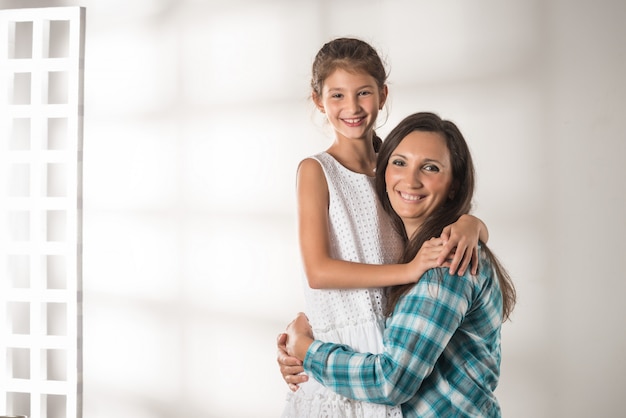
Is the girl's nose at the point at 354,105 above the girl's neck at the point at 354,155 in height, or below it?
above

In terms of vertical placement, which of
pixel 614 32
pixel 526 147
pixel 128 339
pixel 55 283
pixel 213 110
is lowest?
pixel 128 339

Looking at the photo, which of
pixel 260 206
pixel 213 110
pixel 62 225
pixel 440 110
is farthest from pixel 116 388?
pixel 440 110

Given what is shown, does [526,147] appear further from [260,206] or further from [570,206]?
[260,206]

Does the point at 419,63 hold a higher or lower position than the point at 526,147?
higher

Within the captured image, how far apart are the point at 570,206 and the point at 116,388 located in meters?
2.72

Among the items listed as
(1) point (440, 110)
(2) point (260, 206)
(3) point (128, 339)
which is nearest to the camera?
(1) point (440, 110)

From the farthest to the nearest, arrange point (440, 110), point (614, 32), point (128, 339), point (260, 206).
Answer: point (128, 339) → point (260, 206) → point (440, 110) → point (614, 32)

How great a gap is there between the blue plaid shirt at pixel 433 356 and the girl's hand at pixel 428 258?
14 millimetres

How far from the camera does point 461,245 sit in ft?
4.40

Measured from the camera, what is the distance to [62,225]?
4.19m

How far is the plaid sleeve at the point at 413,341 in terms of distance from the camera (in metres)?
1.32

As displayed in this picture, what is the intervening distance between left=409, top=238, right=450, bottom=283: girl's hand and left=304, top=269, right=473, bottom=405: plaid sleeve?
0.02m

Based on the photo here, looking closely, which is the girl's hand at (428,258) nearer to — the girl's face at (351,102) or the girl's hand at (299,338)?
the girl's hand at (299,338)

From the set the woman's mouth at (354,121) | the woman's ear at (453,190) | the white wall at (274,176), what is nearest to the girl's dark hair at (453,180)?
the woman's ear at (453,190)
